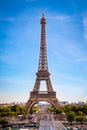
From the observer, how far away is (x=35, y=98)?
53.3 m

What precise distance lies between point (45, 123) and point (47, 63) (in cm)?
3733

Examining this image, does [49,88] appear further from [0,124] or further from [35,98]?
[0,124]

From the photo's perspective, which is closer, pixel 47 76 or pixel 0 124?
pixel 0 124

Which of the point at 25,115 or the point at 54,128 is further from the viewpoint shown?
the point at 25,115

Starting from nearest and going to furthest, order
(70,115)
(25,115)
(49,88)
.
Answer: (70,115)
(25,115)
(49,88)

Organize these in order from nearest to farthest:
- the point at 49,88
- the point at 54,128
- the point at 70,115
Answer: the point at 54,128, the point at 70,115, the point at 49,88

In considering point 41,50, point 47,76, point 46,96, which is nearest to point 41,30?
A: point 41,50

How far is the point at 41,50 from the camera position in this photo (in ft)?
170

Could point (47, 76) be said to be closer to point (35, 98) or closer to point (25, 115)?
point (35, 98)

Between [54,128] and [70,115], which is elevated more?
[70,115]

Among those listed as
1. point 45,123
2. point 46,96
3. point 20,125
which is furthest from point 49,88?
point 45,123

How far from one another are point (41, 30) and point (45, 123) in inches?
1476

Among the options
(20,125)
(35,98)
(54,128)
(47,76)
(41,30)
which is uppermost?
(41,30)

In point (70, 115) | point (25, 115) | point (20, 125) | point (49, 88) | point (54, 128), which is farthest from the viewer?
point (49, 88)
